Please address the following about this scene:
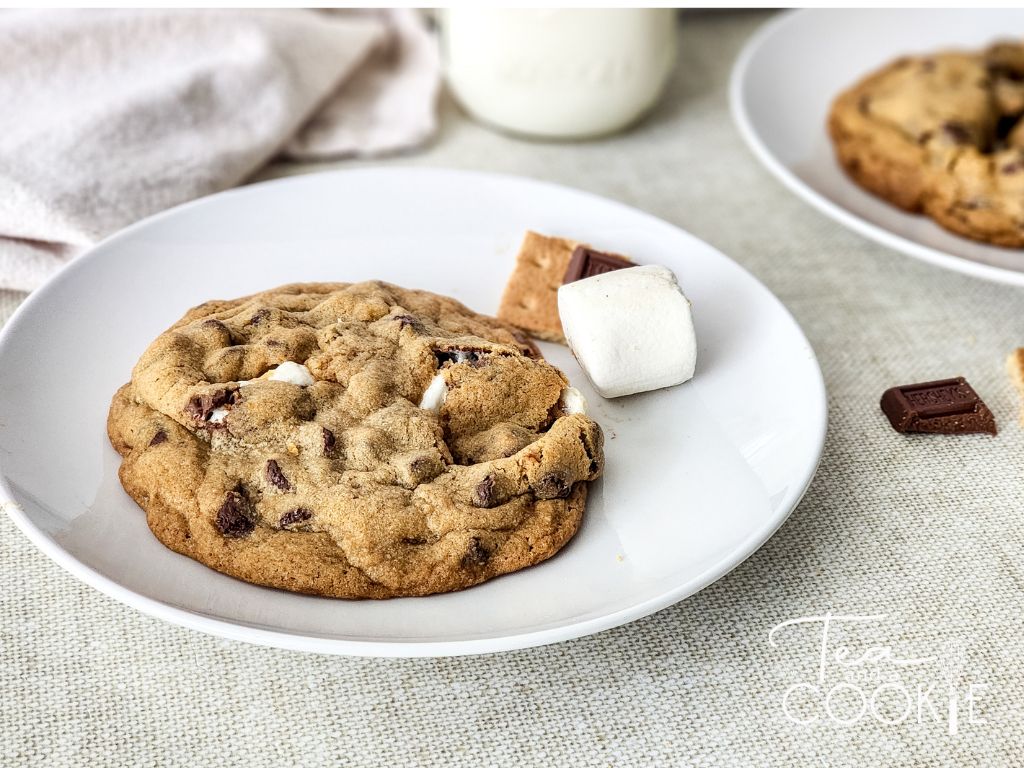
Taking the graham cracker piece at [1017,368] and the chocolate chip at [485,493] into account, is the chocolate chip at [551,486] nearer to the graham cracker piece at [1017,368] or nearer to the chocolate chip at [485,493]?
the chocolate chip at [485,493]

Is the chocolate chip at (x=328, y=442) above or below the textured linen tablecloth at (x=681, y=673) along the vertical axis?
above

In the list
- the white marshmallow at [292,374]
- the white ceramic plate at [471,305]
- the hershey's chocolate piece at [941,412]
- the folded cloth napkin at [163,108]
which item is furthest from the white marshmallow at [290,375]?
the hershey's chocolate piece at [941,412]

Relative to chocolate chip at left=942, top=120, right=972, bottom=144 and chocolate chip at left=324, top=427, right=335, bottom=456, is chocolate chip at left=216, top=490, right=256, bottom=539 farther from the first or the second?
chocolate chip at left=942, top=120, right=972, bottom=144

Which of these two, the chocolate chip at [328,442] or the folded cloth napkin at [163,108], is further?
the folded cloth napkin at [163,108]

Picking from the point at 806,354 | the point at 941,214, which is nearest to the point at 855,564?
the point at 806,354

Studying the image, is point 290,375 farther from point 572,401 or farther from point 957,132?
point 957,132

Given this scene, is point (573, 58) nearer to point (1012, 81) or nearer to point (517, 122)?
point (517, 122)

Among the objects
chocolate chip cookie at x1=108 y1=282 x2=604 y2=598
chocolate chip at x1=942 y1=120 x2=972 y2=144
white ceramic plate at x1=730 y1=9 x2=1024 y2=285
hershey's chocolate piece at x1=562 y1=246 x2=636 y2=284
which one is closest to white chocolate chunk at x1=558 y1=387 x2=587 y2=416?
chocolate chip cookie at x1=108 y1=282 x2=604 y2=598
